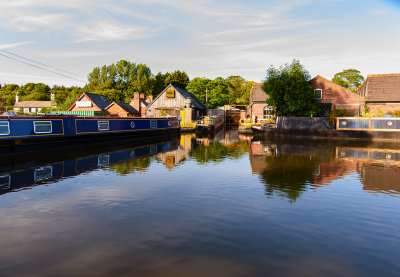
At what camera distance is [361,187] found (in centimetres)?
867

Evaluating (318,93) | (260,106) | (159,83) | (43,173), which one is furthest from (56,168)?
(159,83)

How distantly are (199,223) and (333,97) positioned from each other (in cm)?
3440

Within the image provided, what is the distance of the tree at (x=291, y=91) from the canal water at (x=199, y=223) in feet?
67.1

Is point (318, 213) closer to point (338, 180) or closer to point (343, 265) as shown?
point (343, 265)

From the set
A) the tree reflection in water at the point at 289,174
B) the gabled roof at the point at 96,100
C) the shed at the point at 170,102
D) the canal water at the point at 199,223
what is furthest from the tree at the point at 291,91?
the gabled roof at the point at 96,100

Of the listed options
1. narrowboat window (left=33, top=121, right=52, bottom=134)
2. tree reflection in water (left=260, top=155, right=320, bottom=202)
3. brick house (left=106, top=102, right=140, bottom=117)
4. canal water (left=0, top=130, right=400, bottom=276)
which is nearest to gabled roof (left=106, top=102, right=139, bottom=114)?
brick house (left=106, top=102, right=140, bottom=117)

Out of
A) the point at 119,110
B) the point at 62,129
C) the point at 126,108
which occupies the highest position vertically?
the point at 126,108

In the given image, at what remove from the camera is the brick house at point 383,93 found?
34062mm

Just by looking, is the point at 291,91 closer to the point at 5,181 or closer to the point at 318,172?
the point at 318,172

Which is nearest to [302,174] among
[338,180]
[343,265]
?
[338,180]

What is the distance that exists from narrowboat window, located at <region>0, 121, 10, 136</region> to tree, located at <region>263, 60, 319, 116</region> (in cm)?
2425

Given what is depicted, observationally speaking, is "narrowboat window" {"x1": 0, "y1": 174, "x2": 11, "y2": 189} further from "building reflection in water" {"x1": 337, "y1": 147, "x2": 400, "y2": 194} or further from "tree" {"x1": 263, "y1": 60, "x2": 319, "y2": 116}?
"tree" {"x1": 263, "y1": 60, "x2": 319, "y2": 116}

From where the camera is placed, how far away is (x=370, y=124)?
24.5m

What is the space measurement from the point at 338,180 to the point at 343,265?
6.04 metres
